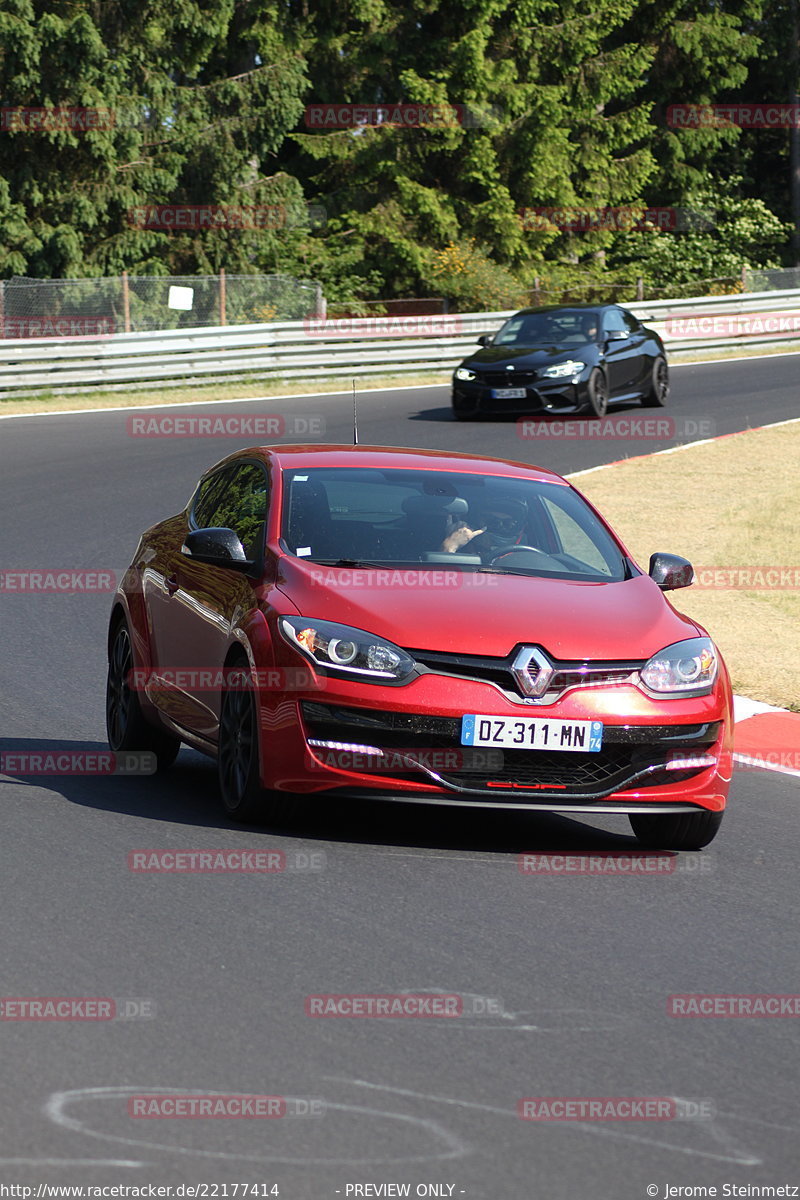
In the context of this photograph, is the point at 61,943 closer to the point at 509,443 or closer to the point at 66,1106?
the point at 66,1106

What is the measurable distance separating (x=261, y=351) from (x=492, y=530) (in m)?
22.5

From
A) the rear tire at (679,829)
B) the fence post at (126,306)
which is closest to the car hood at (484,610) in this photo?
the rear tire at (679,829)

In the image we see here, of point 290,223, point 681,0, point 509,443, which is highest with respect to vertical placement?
point 681,0

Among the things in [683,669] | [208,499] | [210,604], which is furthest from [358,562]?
[208,499]

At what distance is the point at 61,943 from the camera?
6027 mm

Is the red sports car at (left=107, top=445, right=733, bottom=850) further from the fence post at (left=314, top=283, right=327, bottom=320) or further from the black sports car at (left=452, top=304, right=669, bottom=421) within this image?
the fence post at (left=314, top=283, right=327, bottom=320)

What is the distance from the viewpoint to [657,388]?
27891 mm

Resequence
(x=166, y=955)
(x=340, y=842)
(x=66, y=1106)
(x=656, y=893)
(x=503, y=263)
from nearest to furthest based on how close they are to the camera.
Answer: (x=66, y=1106), (x=166, y=955), (x=656, y=893), (x=340, y=842), (x=503, y=263)

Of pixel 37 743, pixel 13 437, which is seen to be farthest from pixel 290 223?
pixel 37 743

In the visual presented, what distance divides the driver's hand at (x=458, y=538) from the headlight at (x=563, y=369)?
17.6 meters

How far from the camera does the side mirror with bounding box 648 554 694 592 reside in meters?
8.52

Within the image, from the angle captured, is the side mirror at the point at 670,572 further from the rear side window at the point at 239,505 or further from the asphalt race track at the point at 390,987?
the rear side window at the point at 239,505

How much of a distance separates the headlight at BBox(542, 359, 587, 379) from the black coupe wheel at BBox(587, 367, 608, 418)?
0.80 ft

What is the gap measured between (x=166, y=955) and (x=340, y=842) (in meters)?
1.66
